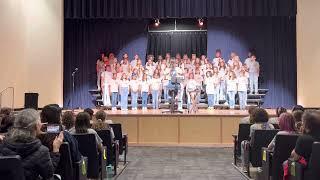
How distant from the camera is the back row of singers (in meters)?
15.0

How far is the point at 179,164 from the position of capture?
809 centimetres

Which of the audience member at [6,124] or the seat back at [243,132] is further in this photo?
the seat back at [243,132]

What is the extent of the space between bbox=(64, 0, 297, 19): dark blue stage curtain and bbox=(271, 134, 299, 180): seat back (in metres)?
10.7

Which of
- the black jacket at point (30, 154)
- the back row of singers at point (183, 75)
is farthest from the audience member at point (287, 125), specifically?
the back row of singers at point (183, 75)

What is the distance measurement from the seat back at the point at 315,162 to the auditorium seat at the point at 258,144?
2.10 meters

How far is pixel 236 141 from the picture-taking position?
755cm

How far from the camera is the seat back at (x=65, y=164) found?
4254 millimetres

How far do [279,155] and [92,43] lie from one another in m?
13.0

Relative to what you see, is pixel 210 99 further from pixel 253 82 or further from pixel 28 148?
pixel 28 148

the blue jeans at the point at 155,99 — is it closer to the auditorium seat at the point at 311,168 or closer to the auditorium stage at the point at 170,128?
the auditorium stage at the point at 170,128

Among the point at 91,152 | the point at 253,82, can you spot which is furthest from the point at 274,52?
the point at 91,152

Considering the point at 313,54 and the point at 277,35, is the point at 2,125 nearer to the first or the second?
the point at 313,54

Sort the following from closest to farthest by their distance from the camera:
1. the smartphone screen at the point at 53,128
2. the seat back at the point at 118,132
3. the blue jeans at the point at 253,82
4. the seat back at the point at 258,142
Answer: the smartphone screen at the point at 53,128 < the seat back at the point at 258,142 < the seat back at the point at 118,132 < the blue jeans at the point at 253,82

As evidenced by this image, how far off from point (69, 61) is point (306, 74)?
337 inches
